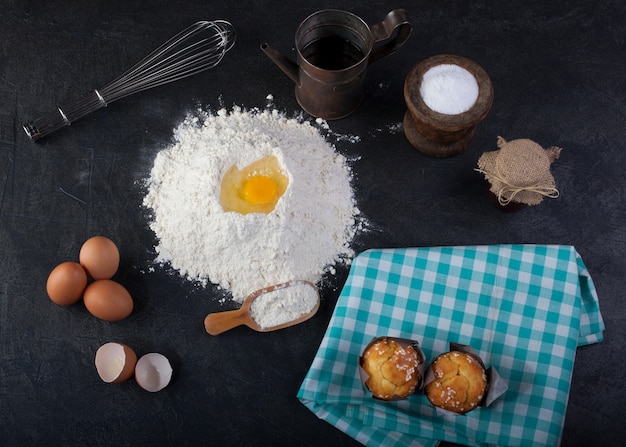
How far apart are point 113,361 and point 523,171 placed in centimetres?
131

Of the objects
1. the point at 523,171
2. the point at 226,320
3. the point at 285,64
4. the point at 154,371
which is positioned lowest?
the point at 154,371

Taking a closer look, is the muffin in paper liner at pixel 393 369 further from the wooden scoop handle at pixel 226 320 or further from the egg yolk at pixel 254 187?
the egg yolk at pixel 254 187

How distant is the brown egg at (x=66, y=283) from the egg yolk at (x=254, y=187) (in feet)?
1.56

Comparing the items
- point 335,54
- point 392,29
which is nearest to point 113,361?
point 335,54

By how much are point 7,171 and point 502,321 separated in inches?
64.2

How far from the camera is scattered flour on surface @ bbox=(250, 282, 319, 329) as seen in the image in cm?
195

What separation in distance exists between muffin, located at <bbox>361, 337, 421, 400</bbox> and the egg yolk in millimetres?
563

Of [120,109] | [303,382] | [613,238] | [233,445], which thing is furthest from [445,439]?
[120,109]

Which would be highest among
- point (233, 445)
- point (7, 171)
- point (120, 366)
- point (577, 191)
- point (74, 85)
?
point (74, 85)

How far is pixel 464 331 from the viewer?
192 centimetres

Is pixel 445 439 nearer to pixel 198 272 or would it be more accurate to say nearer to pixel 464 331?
pixel 464 331

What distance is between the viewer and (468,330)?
1921 millimetres

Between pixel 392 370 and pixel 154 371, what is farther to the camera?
pixel 154 371

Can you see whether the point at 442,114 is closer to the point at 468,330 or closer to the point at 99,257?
the point at 468,330
